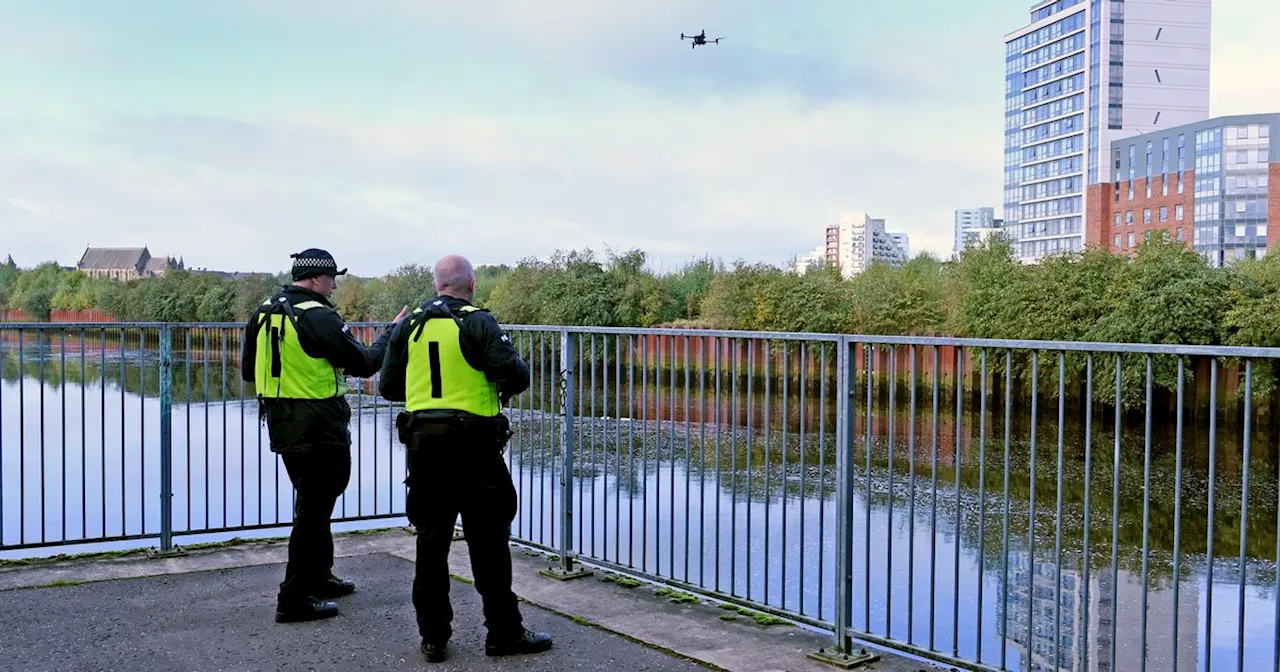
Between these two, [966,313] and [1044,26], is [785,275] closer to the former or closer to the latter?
[966,313]

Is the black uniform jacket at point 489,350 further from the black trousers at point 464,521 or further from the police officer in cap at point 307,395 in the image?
the police officer in cap at point 307,395

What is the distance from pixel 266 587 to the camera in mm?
6680

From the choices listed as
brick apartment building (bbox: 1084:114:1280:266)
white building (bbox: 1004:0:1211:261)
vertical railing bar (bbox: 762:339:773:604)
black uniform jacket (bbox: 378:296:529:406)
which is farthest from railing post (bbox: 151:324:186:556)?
white building (bbox: 1004:0:1211:261)

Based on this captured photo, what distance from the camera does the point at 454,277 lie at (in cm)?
526

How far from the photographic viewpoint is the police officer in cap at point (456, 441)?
5.12 meters

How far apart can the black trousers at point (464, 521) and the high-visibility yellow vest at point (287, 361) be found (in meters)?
0.91

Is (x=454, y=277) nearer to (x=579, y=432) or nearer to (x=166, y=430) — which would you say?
(x=579, y=432)

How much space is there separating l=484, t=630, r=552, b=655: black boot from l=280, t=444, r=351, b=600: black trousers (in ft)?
3.72

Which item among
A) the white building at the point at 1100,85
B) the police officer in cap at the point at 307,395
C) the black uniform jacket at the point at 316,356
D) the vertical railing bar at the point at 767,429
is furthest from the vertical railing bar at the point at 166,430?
the white building at the point at 1100,85

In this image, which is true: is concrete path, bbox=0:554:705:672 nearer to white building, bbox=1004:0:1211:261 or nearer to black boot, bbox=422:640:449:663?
black boot, bbox=422:640:449:663

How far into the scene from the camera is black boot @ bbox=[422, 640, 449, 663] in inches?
207

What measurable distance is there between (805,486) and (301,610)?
4.98 meters

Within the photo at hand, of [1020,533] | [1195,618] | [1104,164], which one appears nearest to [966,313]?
[1020,533]

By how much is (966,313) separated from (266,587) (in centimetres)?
4293
